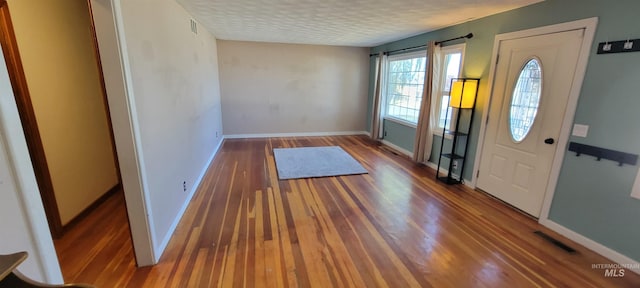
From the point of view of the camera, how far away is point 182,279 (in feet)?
Answer: 6.25

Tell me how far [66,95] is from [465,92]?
450 centimetres

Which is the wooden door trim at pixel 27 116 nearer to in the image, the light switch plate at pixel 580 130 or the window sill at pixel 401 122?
→ the light switch plate at pixel 580 130

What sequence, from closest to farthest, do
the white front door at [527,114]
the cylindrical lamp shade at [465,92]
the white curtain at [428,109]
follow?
the white front door at [527,114] < the cylindrical lamp shade at [465,92] < the white curtain at [428,109]

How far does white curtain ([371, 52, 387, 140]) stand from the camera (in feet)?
19.1

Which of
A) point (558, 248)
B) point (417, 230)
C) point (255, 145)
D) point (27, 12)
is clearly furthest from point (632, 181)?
point (255, 145)

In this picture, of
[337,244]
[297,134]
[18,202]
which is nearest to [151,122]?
[18,202]

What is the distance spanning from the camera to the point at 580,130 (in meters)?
2.37

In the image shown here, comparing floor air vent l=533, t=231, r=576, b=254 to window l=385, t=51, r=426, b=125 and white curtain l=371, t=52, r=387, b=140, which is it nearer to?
window l=385, t=51, r=426, b=125

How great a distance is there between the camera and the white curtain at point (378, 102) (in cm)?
582

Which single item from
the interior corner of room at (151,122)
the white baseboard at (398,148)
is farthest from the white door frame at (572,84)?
the white baseboard at (398,148)

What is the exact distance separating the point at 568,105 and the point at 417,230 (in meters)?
1.85

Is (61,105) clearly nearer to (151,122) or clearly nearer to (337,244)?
(151,122)

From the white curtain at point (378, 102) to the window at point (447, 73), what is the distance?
1831mm

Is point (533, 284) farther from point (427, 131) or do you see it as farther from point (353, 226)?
point (427, 131)
